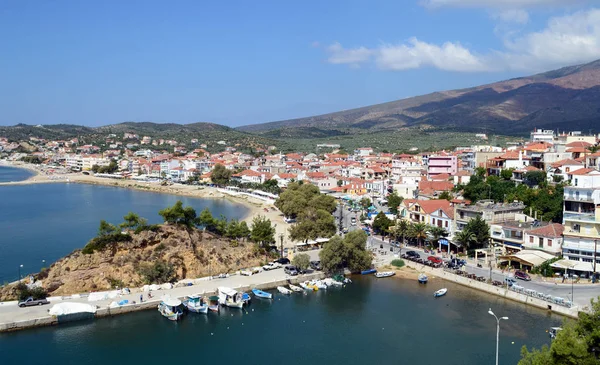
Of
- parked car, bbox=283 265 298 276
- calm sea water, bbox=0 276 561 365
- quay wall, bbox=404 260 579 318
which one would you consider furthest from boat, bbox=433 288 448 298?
parked car, bbox=283 265 298 276

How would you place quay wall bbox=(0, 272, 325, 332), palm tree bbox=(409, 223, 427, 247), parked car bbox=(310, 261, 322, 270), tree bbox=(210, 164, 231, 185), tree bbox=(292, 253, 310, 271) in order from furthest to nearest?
tree bbox=(210, 164, 231, 185) < palm tree bbox=(409, 223, 427, 247) < parked car bbox=(310, 261, 322, 270) < tree bbox=(292, 253, 310, 271) < quay wall bbox=(0, 272, 325, 332)

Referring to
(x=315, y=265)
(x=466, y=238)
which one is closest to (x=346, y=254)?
(x=315, y=265)

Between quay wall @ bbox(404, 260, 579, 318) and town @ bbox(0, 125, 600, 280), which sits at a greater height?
town @ bbox(0, 125, 600, 280)

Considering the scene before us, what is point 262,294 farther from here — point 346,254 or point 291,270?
point 346,254

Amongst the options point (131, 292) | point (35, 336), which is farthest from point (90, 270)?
point (35, 336)

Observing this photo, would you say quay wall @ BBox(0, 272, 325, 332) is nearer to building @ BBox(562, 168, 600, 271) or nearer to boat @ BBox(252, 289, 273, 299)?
boat @ BBox(252, 289, 273, 299)

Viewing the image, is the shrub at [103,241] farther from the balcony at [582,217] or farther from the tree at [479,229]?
the balcony at [582,217]
